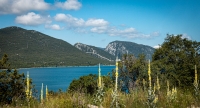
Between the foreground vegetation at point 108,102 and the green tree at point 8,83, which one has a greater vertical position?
the foreground vegetation at point 108,102

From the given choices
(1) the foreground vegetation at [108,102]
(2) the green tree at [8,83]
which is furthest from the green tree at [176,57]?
(1) the foreground vegetation at [108,102]

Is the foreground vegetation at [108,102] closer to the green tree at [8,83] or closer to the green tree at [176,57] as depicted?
the green tree at [8,83]

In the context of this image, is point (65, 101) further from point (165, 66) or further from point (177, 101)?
point (165, 66)

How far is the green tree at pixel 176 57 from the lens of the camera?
35.4 meters

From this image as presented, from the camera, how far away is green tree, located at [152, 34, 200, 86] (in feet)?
116

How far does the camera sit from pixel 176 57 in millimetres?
38625

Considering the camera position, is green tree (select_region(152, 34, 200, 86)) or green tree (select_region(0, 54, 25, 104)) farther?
green tree (select_region(152, 34, 200, 86))

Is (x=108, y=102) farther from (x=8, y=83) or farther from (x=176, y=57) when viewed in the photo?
(x=176, y=57)

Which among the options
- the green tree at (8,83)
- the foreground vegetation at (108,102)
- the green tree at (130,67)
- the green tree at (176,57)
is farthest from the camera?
the green tree at (130,67)

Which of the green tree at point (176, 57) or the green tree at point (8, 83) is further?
the green tree at point (176, 57)

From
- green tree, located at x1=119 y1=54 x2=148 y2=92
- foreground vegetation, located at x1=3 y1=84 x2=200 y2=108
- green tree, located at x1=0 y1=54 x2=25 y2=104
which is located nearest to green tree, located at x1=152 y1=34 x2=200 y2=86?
green tree, located at x1=119 y1=54 x2=148 y2=92

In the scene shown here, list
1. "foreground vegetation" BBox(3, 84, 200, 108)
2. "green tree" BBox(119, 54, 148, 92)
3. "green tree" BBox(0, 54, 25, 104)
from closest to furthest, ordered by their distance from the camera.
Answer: "foreground vegetation" BBox(3, 84, 200, 108) → "green tree" BBox(0, 54, 25, 104) → "green tree" BBox(119, 54, 148, 92)

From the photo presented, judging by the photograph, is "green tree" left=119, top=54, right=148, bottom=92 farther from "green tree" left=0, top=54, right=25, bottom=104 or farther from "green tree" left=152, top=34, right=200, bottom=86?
"green tree" left=0, top=54, right=25, bottom=104

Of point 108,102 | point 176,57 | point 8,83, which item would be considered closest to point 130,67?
point 176,57
